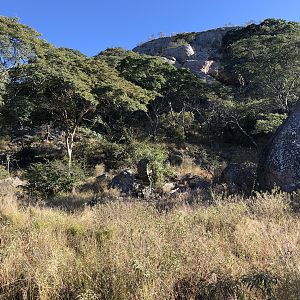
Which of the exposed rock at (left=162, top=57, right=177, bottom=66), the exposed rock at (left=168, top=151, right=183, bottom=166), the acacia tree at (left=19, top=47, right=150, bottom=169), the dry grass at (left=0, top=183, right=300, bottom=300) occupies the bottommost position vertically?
the dry grass at (left=0, top=183, right=300, bottom=300)

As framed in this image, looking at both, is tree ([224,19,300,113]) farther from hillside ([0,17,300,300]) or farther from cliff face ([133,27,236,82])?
cliff face ([133,27,236,82])

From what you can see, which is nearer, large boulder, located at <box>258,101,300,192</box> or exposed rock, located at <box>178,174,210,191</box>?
large boulder, located at <box>258,101,300,192</box>

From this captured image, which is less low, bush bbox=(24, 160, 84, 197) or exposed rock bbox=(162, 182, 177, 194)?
bush bbox=(24, 160, 84, 197)

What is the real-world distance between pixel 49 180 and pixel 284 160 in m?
8.02

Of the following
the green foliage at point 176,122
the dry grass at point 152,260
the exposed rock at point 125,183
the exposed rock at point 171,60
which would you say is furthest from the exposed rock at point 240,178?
the exposed rock at point 171,60

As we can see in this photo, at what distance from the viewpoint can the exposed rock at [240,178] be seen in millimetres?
9508

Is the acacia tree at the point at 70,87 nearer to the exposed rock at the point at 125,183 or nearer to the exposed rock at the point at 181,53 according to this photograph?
the exposed rock at the point at 125,183

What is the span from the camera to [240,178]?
9984 millimetres

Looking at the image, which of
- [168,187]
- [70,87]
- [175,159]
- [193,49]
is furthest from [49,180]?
[193,49]

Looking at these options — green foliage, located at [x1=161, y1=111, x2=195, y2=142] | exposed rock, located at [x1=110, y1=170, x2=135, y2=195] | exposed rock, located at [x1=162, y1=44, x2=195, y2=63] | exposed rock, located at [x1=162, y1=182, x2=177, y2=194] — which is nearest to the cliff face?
exposed rock, located at [x1=162, y1=44, x2=195, y2=63]

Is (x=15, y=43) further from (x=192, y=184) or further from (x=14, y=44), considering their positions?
(x=192, y=184)

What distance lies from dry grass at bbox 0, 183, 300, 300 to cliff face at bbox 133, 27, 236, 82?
35621 mm

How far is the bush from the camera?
1239cm

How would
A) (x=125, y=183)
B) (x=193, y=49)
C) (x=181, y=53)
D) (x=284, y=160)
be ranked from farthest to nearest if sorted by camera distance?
(x=193, y=49), (x=181, y=53), (x=125, y=183), (x=284, y=160)
